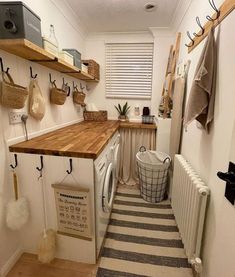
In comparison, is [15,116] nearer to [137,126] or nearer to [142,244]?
[142,244]

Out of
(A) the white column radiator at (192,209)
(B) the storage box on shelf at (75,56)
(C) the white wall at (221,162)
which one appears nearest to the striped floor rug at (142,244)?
(A) the white column radiator at (192,209)

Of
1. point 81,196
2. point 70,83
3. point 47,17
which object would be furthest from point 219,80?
point 70,83

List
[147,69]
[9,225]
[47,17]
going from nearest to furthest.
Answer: [9,225], [47,17], [147,69]

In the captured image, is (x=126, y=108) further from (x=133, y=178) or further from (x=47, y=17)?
(x=47, y=17)

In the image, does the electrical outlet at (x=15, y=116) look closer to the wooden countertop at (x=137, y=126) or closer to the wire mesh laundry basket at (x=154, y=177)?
the wire mesh laundry basket at (x=154, y=177)

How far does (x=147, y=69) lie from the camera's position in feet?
9.39

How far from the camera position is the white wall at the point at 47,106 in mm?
1304

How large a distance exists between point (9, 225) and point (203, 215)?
53.3 inches

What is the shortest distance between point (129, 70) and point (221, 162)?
7.55ft

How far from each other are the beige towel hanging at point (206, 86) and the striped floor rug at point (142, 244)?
45.6 inches

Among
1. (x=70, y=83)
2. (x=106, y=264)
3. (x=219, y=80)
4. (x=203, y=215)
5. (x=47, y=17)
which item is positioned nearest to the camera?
(x=219, y=80)

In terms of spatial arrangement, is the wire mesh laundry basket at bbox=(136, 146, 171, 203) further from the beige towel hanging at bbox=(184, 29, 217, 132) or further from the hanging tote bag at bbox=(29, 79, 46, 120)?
the hanging tote bag at bbox=(29, 79, 46, 120)

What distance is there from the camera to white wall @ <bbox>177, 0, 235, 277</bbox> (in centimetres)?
91

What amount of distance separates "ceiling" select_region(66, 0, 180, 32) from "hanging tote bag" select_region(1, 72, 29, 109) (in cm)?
136
